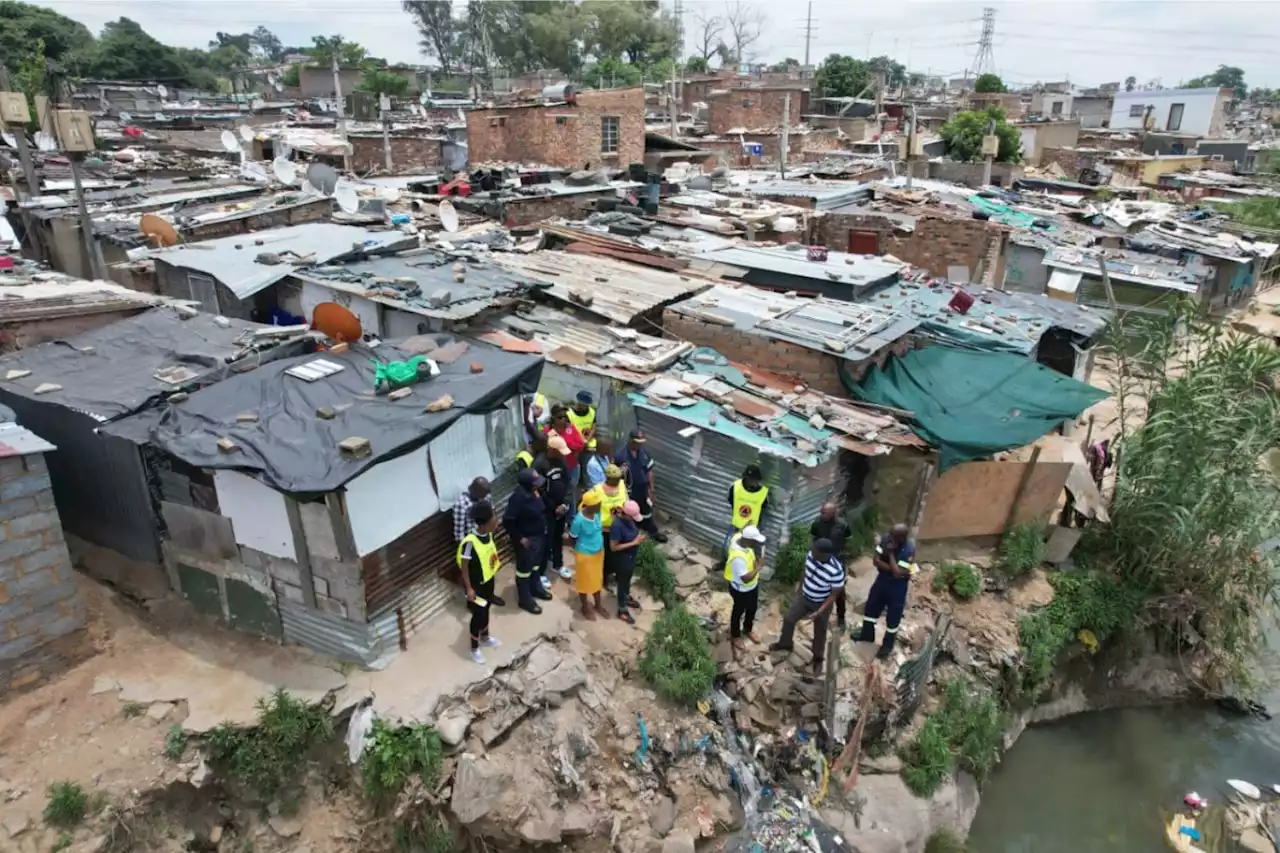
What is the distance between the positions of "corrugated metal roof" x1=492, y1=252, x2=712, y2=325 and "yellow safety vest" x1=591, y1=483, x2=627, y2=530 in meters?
3.61

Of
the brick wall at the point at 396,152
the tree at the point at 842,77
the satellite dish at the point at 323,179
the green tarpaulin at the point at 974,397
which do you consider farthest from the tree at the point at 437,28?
the green tarpaulin at the point at 974,397

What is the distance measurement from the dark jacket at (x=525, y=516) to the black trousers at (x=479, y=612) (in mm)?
615

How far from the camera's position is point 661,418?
29.9 feet

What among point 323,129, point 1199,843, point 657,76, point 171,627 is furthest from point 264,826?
point 657,76

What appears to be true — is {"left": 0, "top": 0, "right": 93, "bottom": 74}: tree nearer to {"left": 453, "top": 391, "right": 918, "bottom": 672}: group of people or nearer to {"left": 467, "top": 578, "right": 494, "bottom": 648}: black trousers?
{"left": 453, "top": 391, "right": 918, "bottom": 672}: group of people

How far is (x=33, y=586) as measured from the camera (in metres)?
6.04

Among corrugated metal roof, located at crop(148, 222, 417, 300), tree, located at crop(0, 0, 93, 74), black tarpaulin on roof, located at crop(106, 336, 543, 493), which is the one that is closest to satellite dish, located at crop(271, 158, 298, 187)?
corrugated metal roof, located at crop(148, 222, 417, 300)

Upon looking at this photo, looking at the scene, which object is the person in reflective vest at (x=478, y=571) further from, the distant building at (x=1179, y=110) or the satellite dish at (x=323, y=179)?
the distant building at (x=1179, y=110)

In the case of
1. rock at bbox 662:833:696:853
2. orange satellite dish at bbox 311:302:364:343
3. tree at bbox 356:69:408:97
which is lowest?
rock at bbox 662:833:696:853

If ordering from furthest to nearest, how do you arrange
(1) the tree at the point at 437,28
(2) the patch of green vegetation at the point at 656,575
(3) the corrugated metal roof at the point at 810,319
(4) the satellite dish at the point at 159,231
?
(1) the tree at the point at 437,28 → (4) the satellite dish at the point at 159,231 → (3) the corrugated metal roof at the point at 810,319 → (2) the patch of green vegetation at the point at 656,575

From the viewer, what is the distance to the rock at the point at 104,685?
6.20m

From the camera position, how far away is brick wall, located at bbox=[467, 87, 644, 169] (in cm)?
2233

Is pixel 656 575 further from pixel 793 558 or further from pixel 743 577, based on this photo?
pixel 793 558

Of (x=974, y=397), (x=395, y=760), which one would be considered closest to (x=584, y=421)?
(x=395, y=760)
